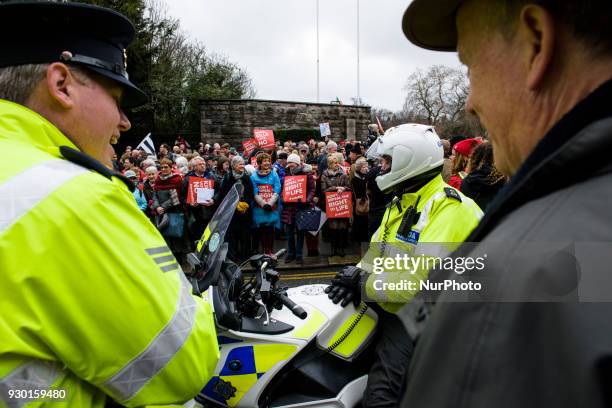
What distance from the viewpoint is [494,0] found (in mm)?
846

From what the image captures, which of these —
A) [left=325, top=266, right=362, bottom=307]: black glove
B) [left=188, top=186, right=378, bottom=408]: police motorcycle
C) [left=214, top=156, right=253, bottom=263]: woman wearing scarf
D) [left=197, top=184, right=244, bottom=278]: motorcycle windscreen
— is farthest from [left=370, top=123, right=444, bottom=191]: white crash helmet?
[left=214, top=156, right=253, bottom=263]: woman wearing scarf

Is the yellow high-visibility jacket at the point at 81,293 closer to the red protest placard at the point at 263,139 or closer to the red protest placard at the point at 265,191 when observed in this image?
the red protest placard at the point at 265,191

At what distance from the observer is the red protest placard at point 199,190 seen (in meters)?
8.09

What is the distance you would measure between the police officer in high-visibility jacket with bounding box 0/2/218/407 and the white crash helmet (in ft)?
5.73

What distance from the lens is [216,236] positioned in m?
2.18

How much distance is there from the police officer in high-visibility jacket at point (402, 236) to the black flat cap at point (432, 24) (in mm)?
1080

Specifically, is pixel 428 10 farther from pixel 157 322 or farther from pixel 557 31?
pixel 157 322

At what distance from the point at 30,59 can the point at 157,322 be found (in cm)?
94

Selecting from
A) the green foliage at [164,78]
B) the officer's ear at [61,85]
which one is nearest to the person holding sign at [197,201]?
the officer's ear at [61,85]

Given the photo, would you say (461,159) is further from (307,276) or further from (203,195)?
(203,195)

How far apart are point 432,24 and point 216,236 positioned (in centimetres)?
146

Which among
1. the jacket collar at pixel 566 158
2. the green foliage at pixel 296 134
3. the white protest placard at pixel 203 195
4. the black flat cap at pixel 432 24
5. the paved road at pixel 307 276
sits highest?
the green foliage at pixel 296 134

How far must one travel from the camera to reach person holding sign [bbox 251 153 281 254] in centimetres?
795

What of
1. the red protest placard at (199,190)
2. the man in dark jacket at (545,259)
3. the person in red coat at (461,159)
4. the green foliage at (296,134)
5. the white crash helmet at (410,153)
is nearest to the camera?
the man in dark jacket at (545,259)
